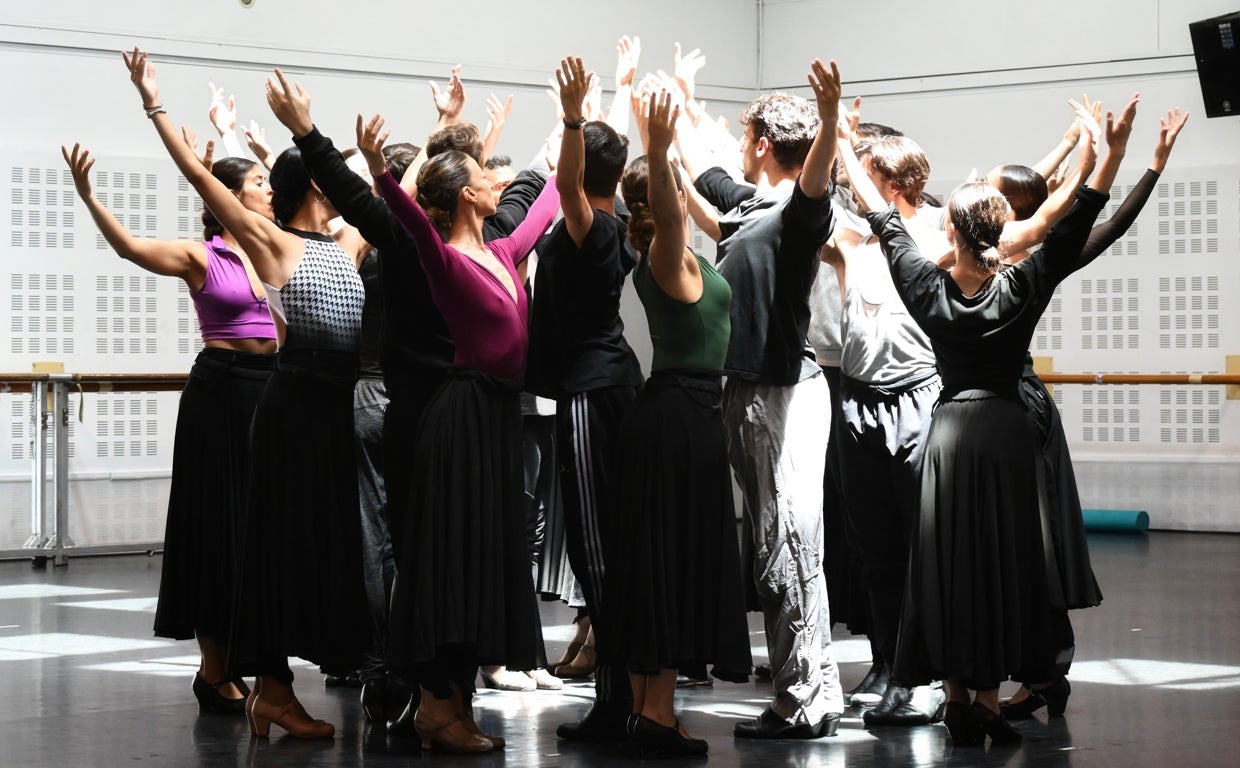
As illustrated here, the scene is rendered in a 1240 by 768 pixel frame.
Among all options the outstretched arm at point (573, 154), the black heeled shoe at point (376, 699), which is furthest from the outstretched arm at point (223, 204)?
the black heeled shoe at point (376, 699)

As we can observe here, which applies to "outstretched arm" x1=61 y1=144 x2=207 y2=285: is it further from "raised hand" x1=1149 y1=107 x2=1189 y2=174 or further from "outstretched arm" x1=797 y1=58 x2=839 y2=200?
"raised hand" x1=1149 y1=107 x2=1189 y2=174

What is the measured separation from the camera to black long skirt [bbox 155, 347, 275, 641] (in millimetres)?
4422

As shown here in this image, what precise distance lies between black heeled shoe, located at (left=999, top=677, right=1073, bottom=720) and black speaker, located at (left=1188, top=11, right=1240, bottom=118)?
5953 mm

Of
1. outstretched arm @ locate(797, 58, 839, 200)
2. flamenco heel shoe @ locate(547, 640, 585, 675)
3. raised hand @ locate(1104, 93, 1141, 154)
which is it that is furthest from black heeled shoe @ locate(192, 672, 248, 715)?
raised hand @ locate(1104, 93, 1141, 154)

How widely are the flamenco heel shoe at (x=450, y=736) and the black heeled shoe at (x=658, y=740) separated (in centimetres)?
39

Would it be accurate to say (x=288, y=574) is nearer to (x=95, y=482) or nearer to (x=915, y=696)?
(x=915, y=696)

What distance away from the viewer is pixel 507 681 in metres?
4.79

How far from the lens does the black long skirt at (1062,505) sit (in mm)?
4238

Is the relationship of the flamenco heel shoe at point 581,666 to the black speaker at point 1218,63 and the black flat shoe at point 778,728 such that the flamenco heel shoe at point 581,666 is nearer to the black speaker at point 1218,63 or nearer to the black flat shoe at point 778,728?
the black flat shoe at point 778,728

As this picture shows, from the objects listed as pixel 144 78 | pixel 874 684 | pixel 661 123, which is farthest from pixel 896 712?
pixel 144 78

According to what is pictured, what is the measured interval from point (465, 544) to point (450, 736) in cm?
49

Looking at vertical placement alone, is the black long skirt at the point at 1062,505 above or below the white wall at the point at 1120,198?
below

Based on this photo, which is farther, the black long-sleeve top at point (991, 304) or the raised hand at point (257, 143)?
the raised hand at point (257, 143)

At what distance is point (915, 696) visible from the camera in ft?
13.8
